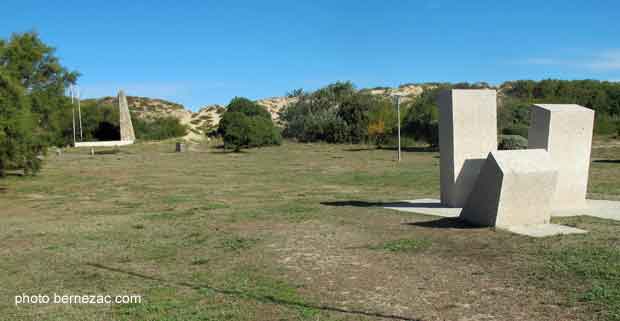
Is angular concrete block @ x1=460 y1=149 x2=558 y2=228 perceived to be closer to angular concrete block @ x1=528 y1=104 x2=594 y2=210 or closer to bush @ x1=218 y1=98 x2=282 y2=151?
angular concrete block @ x1=528 y1=104 x2=594 y2=210

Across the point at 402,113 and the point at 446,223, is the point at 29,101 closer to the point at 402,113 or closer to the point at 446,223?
the point at 446,223

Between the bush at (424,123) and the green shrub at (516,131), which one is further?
the bush at (424,123)

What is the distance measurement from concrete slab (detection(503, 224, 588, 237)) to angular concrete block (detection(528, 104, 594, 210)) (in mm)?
2599

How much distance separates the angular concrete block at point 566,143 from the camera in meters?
12.1

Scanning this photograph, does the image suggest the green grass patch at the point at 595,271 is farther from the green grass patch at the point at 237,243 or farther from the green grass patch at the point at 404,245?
the green grass patch at the point at 237,243

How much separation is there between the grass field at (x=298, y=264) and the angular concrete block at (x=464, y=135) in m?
1.49

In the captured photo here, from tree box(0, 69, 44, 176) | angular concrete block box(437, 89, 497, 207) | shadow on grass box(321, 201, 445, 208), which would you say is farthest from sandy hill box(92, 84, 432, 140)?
angular concrete block box(437, 89, 497, 207)

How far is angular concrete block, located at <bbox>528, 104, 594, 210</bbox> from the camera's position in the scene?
476 inches

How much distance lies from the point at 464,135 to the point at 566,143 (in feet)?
6.88

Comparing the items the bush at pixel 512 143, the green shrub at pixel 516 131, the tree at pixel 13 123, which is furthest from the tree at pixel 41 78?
the green shrub at pixel 516 131

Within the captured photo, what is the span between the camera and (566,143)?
1226 centimetres

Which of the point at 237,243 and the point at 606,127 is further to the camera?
the point at 606,127

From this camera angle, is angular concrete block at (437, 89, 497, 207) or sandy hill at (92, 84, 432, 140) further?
sandy hill at (92, 84, 432, 140)

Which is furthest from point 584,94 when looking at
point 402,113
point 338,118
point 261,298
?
point 261,298
